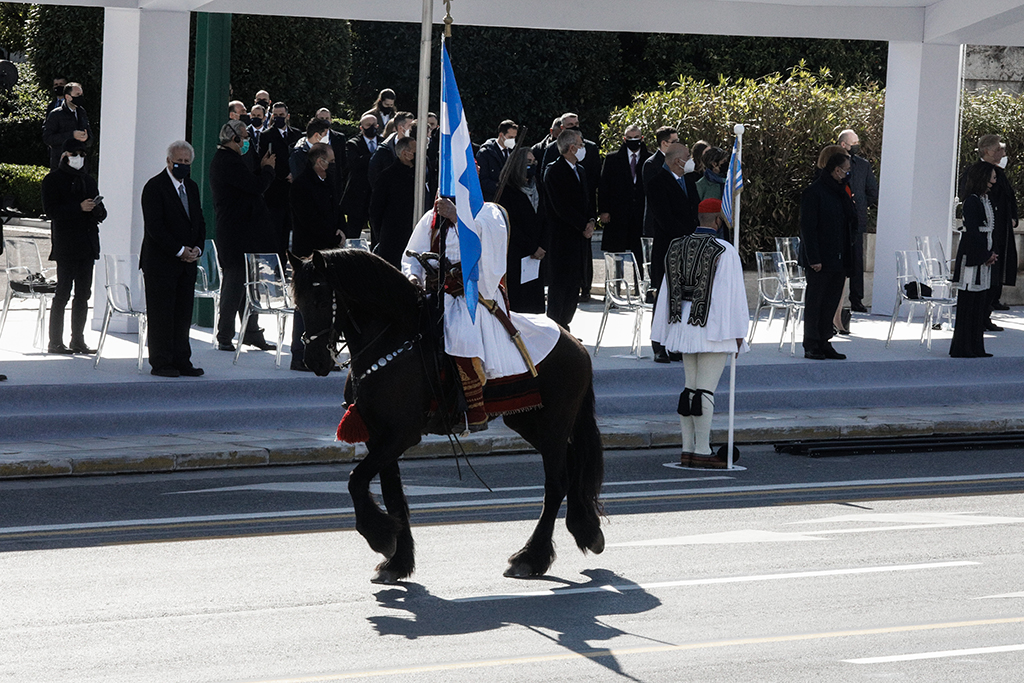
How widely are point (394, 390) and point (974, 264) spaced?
10.0 m

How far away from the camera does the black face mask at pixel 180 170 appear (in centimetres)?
1380

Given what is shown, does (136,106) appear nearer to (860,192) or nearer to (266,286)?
(266,286)

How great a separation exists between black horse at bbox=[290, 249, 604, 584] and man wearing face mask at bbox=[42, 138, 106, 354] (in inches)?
274

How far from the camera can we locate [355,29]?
40.6m

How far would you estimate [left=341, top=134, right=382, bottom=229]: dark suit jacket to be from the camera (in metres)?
17.4

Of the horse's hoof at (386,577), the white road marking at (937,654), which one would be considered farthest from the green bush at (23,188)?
the white road marking at (937,654)

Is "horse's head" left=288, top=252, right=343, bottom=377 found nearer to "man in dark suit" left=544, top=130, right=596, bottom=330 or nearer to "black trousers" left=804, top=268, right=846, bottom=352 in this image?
"man in dark suit" left=544, top=130, right=596, bottom=330

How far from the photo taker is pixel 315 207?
14695mm

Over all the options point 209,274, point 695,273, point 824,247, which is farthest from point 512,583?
point 824,247

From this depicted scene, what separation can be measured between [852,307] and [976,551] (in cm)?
1180

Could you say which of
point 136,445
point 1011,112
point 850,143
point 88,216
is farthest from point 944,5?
point 136,445

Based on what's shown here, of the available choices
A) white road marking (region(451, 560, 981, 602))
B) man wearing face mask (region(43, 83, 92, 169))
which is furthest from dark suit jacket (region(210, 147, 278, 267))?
man wearing face mask (region(43, 83, 92, 169))

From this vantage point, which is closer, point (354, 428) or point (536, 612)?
point (536, 612)

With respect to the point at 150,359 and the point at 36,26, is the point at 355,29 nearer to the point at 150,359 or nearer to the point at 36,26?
the point at 36,26
